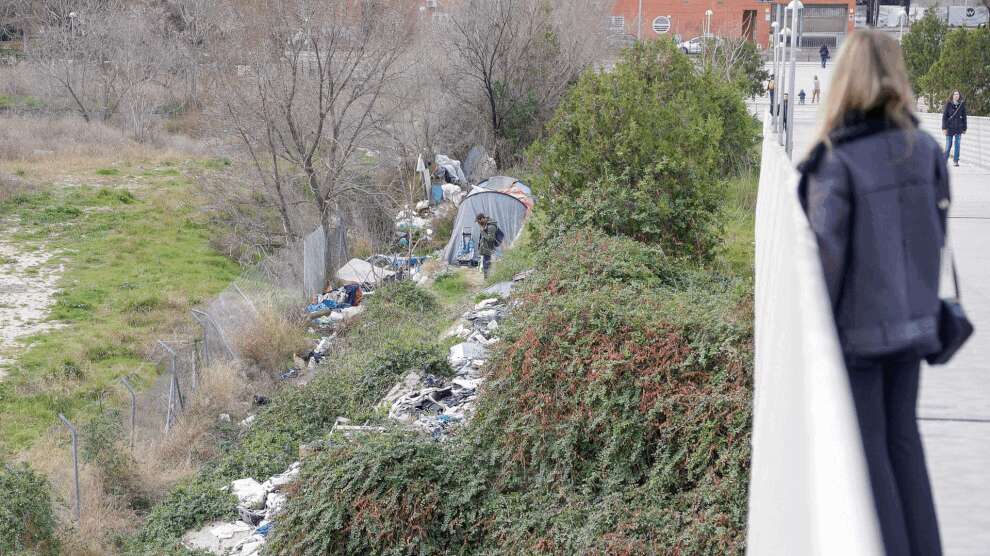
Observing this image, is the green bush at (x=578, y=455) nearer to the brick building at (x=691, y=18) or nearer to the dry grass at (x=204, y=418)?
the dry grass at (x=204, y=418)

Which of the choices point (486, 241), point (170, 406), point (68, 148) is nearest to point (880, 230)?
point (170, 406)

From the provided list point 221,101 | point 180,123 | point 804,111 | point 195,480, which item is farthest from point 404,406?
point 180,123

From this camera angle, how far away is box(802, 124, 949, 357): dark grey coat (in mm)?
2869

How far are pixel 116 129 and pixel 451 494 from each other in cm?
3664

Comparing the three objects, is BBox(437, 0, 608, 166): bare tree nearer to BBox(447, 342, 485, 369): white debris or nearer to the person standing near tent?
the person standing near tent

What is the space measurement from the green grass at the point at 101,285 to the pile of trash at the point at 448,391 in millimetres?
6192

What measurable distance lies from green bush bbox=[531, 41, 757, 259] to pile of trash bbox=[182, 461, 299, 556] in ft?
18.1

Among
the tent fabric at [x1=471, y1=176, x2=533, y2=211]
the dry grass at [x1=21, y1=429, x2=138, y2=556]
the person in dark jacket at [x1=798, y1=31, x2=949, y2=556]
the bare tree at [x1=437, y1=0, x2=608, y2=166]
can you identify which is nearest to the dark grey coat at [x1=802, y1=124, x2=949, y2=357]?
the person in dark jacket at [x1=798, y1=31, x2=949, y2=556]

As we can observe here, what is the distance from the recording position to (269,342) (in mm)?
16969

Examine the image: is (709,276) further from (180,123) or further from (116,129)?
(180,123)

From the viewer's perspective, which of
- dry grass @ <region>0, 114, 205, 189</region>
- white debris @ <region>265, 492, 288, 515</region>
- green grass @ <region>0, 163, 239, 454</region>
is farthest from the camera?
dry grass @ <region>0, 114, 205, 189</region>

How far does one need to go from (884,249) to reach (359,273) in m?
19.7

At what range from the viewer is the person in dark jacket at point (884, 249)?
2.83 m

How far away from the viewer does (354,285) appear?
2061 centimetres
